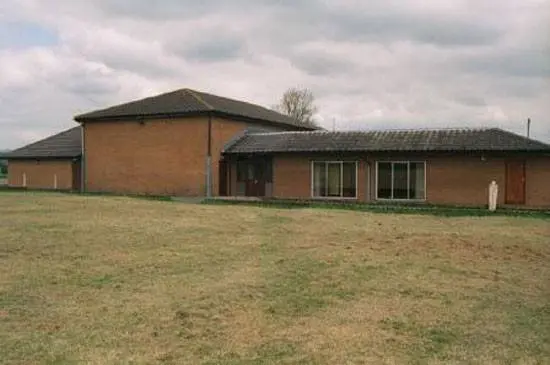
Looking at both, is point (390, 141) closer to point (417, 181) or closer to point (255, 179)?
point (417, 181)

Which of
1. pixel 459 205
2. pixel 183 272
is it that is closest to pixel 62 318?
pixel 183 272

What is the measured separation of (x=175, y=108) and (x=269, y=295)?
2671 centimetres

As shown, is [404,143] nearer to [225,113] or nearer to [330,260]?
[225,113]

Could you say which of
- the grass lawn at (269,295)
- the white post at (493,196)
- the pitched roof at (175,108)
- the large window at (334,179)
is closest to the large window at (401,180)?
the large window at (334,179)

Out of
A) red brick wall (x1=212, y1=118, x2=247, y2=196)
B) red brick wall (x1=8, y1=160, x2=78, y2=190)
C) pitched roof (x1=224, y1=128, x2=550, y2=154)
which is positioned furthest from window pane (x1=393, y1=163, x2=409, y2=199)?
red brick wall (x1=8, y1=160, x2=78, y2=190)

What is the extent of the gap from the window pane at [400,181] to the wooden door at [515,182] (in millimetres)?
4547

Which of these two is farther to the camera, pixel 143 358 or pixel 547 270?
pixel 547 270

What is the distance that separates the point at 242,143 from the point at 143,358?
28910mm

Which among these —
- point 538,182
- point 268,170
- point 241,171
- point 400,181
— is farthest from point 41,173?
point 538,182

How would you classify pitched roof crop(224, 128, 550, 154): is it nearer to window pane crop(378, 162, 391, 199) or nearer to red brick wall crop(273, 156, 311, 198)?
red brick wall crop(273, 156, 311, 198)

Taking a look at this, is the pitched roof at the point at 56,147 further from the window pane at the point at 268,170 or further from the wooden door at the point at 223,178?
the window pane at the point at 268,170

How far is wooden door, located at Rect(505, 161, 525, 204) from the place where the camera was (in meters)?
27.8

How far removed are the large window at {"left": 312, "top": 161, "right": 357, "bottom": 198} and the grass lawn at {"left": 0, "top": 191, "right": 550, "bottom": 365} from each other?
45.2ft

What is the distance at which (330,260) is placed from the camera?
1247 centimetres
